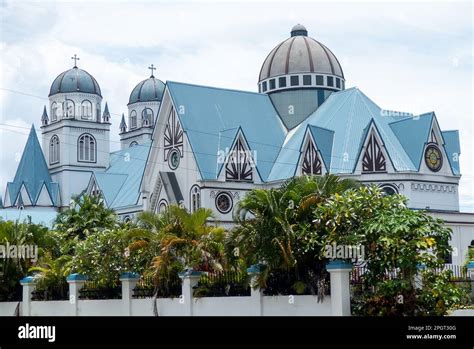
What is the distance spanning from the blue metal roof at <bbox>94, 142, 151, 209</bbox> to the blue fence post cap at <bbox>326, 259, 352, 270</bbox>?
56.8 metres

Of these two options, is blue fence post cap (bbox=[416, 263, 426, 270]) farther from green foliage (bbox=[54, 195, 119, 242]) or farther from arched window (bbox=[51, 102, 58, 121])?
arched window (bbox=[51, 102, 58, 121])

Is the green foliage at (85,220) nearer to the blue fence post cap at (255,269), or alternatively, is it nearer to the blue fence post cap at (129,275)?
the blue fence post cap at (129,275)

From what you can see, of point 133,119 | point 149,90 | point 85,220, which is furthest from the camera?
point 133,119

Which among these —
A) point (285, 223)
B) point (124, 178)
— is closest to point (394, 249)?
point (285, 223)

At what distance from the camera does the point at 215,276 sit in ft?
104

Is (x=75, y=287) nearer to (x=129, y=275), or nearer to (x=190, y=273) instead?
(x=129, y=275)

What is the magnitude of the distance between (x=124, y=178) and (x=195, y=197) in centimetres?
2544

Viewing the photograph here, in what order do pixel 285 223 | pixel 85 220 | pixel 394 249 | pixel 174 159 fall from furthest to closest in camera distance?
1. pixel 174 159
2. pixel 85 220
3. pixel 285 223
4. pixel 394 249

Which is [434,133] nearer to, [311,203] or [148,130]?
[311,203]

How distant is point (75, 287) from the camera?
118ft

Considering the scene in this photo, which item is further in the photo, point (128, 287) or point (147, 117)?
point (147, 117)

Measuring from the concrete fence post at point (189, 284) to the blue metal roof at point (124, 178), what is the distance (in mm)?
50661

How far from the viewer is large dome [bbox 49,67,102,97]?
10506 centimetres

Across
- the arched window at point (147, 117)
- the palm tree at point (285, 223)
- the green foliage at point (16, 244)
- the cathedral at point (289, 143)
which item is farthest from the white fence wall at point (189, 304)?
the arched window at point (147, 117)
